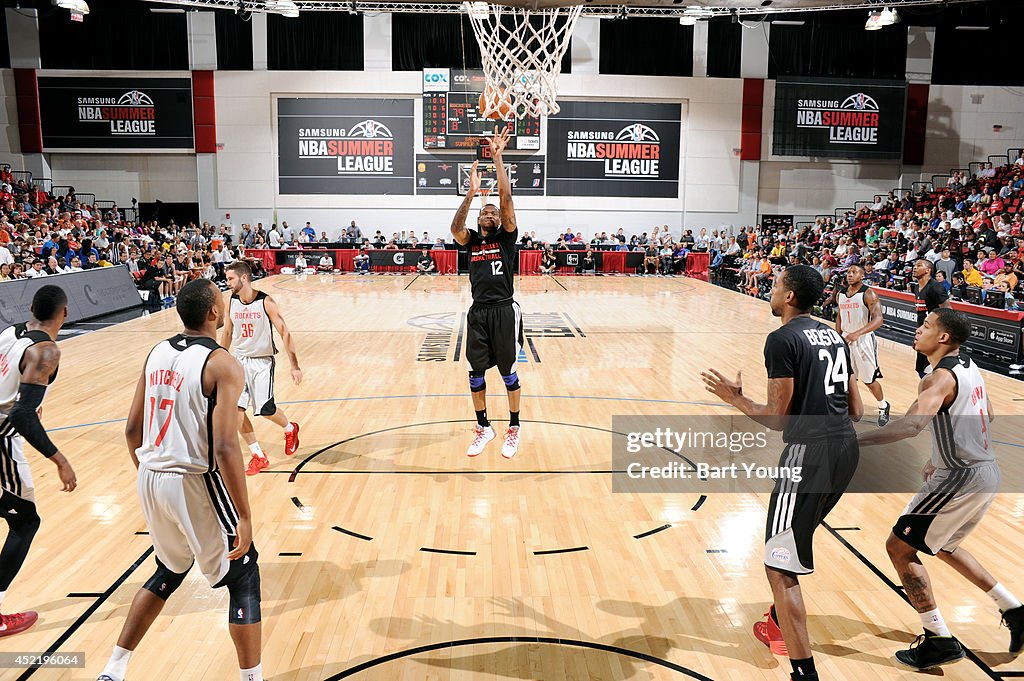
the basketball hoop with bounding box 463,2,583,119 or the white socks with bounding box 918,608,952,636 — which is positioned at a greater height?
the basketball hoop with bounding box 463,2,583,119

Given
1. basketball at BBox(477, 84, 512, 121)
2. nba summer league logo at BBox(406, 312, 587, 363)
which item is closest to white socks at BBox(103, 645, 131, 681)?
basketball at BBox(477, 84, 512, 121)

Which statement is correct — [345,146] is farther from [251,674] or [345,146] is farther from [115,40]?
[251,674]

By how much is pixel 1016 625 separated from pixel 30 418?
16.8ft

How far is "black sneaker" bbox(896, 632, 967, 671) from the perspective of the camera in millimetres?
3883

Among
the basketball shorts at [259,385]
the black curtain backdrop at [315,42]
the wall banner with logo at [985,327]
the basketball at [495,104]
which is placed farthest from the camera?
the black curtain backdrop at [315,42]

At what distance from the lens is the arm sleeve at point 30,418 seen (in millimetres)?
3994

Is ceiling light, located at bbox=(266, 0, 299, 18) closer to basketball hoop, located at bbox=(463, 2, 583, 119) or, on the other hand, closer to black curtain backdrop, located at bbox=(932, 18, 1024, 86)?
basketball hoop, located at bbox=(463, 2, 583, 119)

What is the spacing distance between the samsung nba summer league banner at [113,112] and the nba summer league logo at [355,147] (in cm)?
474

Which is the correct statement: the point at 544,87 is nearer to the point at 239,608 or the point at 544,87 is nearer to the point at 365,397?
the point at 365,397

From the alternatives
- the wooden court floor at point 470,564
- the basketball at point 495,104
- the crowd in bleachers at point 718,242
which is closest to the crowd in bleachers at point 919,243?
the crowd in bleachers at point 718,242

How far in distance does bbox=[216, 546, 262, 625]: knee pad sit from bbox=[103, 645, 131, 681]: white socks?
0.47 meters

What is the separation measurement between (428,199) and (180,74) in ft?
35.1

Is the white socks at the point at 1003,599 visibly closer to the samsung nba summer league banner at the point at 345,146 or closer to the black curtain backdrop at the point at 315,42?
the samsung nba summer league banner at the point at 345,146

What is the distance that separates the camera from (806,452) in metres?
3.66
